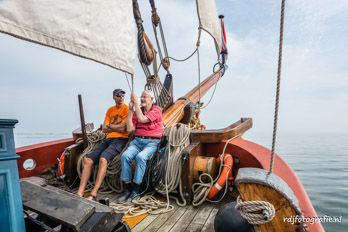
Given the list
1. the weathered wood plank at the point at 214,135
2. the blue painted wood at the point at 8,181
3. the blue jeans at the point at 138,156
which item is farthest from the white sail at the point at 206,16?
the blue painted wood at the point at 8,181

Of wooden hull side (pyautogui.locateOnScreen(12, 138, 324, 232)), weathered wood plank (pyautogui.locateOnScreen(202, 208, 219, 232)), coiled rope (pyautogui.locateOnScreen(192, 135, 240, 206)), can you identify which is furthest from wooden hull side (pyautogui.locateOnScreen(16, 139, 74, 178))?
weathered wood plank (pyautogui.locateOnScreen(202, 208, 219, 232))

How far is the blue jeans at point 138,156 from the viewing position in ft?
9.08

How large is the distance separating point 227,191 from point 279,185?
5.45 feet

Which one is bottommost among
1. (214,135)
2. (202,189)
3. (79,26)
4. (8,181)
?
(202,189)

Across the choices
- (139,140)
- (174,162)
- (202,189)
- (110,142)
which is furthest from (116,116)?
(202,189)

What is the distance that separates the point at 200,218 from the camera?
2273 mm

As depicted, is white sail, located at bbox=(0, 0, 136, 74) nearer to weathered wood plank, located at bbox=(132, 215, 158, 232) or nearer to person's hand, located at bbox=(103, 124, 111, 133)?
weathered wood plank, located at bbox=(132, 215, 158, 232)

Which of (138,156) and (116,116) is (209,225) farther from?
(116,116)

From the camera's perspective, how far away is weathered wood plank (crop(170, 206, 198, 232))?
2.07m

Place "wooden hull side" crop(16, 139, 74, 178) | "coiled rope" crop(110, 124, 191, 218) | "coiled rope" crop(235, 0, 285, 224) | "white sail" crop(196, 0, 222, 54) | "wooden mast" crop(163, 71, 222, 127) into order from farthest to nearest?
1. "white sail" crop(196, 0, 222, 54)
2. "wooden mast" crop(163, 71, 222, 127)
3. "wooden hull side" crop(16, 139, 74, 178)
4. "coiled rope" crop(110, 124, 191, 218)
5. "coiled rope" crop(235, 0, 285, 224)

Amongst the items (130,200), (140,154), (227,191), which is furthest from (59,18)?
(227,191)

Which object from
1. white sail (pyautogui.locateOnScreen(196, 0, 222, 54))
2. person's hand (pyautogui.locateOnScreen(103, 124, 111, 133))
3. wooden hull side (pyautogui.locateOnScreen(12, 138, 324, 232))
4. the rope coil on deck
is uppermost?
white sail (pyautogui.locateOnScreen(196, 0, 222, 54))

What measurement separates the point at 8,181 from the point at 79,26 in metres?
0.82

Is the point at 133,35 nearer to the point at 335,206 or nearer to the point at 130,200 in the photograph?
the point at 130,200
